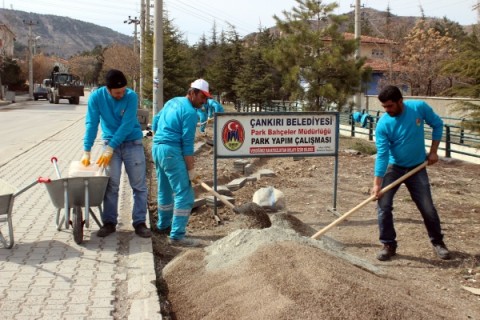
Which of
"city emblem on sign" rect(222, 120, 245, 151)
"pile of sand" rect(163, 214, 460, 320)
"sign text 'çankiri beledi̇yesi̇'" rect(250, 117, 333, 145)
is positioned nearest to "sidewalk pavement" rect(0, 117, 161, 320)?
"pile of sand" rect(163, 214, 460, 320)

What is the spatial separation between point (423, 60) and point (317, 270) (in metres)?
32.0

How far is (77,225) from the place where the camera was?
5641 mm

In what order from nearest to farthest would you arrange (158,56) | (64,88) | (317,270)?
(317,270)
(158,56)
(64,88)

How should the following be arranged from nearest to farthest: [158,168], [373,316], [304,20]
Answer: [373,316] → [158,168] → [304,20]

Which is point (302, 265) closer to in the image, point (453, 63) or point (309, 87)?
point (453, 63)

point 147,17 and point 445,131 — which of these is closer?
point 445,131

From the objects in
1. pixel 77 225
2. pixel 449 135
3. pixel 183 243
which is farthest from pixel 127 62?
pixel 77 225

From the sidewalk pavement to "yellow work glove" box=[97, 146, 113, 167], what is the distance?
80 centimetres

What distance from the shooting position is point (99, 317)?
3.95 m

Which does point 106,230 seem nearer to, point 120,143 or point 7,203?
point 120,143

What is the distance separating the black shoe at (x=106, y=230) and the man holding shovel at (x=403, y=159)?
274 centimetres

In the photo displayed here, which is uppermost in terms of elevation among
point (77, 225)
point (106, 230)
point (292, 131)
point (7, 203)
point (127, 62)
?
point (127, 62)

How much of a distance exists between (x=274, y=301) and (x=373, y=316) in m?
0.63

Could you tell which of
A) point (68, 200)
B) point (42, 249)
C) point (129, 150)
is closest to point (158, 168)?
point (129, 150)
